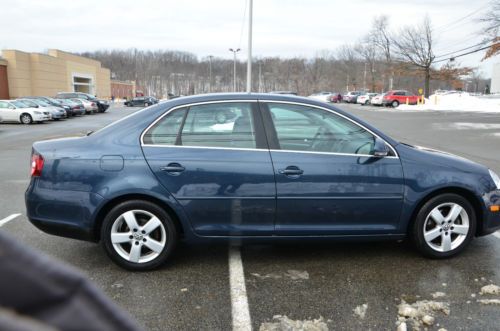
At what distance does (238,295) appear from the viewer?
3457 mm

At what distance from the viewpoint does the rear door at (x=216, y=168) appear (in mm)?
3785

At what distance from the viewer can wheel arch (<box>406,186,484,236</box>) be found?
4070mm

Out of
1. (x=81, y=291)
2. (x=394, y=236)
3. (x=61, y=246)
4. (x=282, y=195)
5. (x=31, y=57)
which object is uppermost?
(x=31, y=57)

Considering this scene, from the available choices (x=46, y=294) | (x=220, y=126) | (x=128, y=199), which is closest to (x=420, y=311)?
(x=220, y=126)

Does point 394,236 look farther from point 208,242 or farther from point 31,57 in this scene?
point 31,57

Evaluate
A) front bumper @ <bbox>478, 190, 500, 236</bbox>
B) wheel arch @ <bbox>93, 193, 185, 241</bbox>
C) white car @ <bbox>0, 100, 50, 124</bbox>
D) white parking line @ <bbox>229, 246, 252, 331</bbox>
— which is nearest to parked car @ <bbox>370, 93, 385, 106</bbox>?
white car @ <bbox>0, 100, 50, 124</bbox>

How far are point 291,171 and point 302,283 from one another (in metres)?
0.97

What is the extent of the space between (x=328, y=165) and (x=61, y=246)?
2934 millimetres

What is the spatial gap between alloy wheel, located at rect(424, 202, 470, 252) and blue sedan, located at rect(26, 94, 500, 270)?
13 mm

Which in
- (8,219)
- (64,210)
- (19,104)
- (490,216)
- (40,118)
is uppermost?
(19,104)

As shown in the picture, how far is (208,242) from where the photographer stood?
3963mm

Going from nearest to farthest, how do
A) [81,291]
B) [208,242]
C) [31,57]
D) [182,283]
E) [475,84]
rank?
[81,291]
[182,283]
[208,242]
[31,57]
[475,84]

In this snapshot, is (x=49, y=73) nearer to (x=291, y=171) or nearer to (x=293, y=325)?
(x=291, y=171)

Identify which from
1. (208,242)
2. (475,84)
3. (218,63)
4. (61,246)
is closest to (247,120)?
(208,242)
